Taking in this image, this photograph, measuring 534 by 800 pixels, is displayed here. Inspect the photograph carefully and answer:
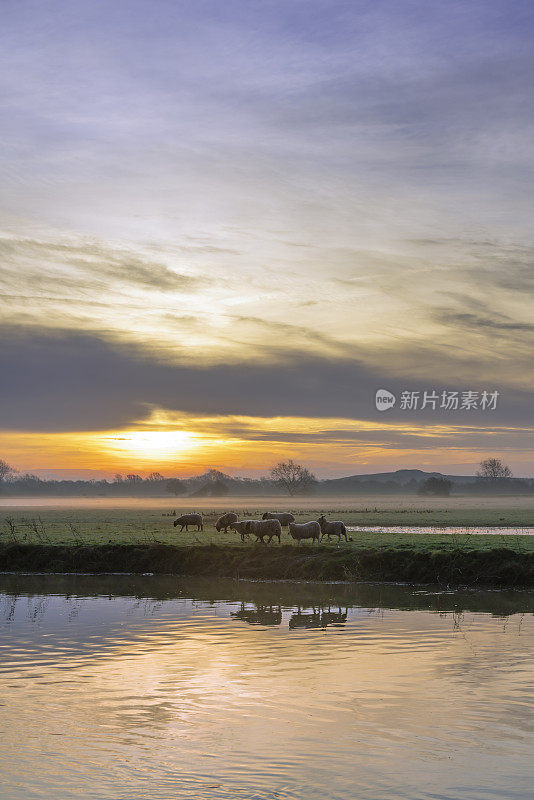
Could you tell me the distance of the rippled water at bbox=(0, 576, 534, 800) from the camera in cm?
1122

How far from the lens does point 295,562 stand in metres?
36.0

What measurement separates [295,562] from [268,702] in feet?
69.0

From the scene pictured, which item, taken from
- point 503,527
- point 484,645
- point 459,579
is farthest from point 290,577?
point 503,527

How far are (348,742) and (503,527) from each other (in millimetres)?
51823

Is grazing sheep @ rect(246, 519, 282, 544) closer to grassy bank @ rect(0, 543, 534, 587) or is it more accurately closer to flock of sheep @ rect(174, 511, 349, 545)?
flock of sheep @ rect(174, 511, 349, 545)

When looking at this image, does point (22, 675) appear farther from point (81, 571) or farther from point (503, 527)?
point (503, 527)

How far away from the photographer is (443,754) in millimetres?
12109

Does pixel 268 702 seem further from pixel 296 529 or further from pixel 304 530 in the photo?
pixel 304 530

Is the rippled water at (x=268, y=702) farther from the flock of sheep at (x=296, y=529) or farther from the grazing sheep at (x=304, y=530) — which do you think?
the flock of sheep at (x=296, y=529)

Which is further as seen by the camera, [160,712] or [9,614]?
[9,614]

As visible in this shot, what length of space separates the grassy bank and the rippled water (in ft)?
19.5

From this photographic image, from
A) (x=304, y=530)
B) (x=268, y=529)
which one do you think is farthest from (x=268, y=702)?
(x=268, y=529)

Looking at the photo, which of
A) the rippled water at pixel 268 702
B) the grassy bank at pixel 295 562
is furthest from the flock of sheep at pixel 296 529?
the rippled water at pixel 268 702

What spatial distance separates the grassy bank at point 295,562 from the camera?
33281 millimetres
